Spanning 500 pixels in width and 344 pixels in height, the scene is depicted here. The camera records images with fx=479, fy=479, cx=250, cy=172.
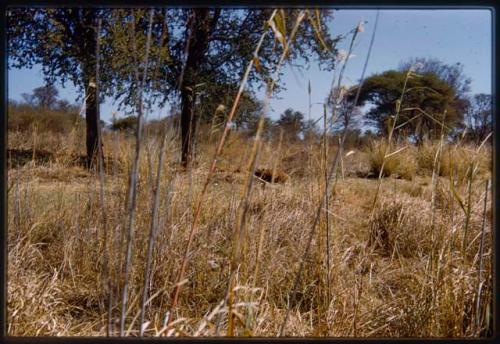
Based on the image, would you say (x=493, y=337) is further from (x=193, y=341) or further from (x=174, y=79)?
(x=174, y=79)

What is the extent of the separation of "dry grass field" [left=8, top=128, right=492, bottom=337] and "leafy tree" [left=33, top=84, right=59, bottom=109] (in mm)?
166

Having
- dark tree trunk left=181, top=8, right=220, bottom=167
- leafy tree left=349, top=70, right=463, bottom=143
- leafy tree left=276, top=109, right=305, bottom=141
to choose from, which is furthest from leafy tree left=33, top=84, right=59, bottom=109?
leafy tree left=349, top=70, right=463, bottom=143

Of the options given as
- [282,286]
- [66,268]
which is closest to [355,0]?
[282,286]

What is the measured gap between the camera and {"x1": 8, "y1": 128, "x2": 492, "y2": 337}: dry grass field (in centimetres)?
125

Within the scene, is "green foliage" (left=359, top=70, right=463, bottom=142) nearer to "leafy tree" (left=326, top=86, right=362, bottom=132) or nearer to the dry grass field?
the dry grass field

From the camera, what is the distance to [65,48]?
2021 mm

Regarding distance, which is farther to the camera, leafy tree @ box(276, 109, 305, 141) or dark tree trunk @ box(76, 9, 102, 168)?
dark tree trunk @ box(76, 9, 102, 168)

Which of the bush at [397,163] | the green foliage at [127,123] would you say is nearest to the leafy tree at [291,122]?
the green foliage at [127,123]

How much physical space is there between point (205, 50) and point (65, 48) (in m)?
0.70

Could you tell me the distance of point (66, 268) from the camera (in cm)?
170

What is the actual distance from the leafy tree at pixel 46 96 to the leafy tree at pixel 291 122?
91 cm

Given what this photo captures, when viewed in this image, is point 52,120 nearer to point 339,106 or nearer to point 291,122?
point 291,122

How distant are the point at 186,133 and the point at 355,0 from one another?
1.14m

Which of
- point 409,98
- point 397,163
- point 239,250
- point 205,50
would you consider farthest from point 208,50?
point 397,163
